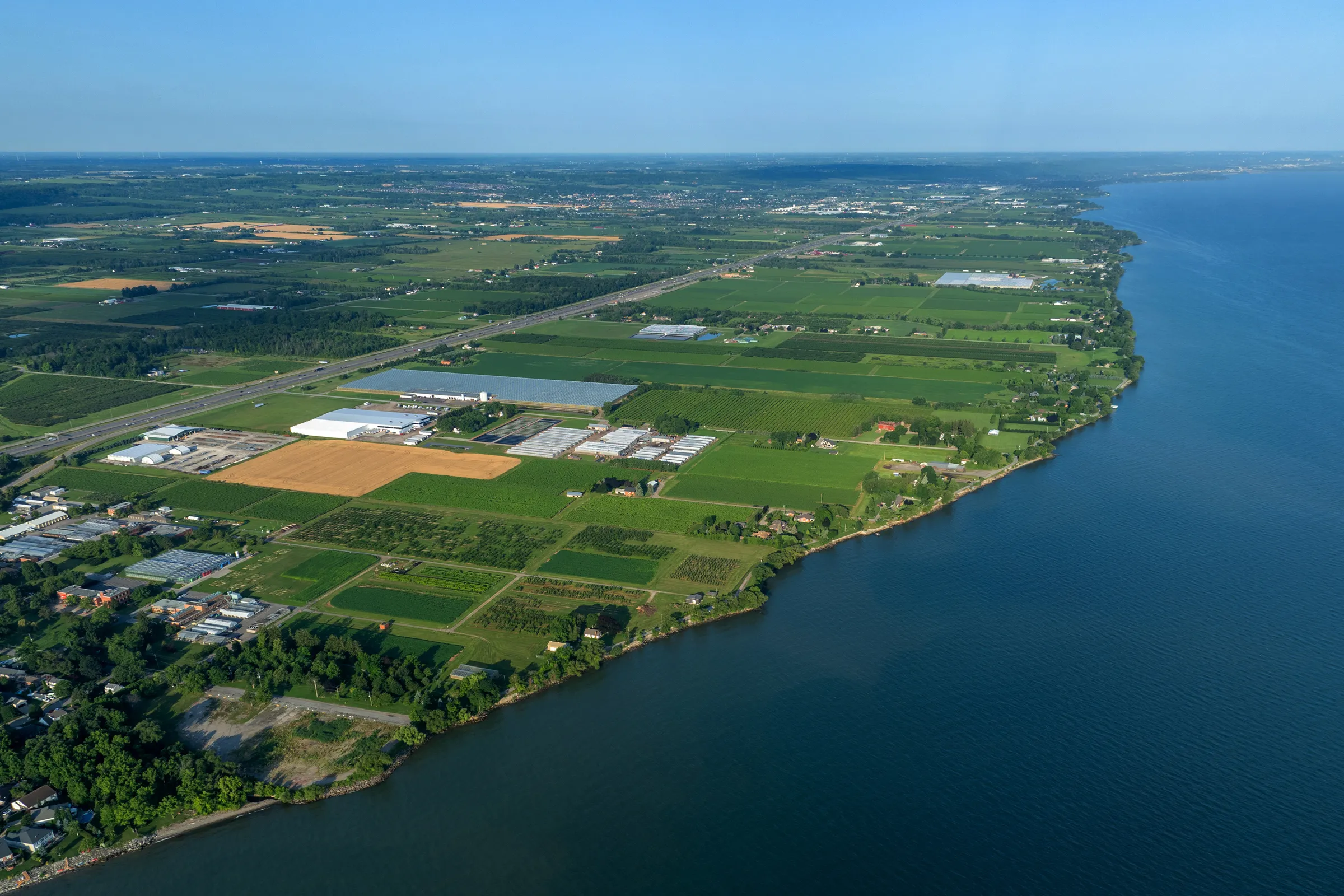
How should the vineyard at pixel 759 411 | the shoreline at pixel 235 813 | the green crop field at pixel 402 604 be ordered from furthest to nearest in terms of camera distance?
the vineyard at pixel 759 411
the green crop field at pixel 402 604
the shoreline at pixel 235 813

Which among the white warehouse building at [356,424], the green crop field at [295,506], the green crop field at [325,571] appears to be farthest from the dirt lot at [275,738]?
the white warehouse building at [356,424]

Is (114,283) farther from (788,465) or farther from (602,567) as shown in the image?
(602,567)

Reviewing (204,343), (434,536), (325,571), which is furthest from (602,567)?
(204,343)

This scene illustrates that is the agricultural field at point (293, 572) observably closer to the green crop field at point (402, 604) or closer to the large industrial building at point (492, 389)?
the green crop field at point (402, 604)

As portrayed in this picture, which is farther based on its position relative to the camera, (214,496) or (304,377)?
(304,377)

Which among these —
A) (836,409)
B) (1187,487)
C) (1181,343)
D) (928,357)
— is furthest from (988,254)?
(1187,487)

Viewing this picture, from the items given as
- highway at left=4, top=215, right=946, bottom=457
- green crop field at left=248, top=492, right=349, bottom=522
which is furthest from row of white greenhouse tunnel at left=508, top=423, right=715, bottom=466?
highway at left=4, top=215, right=946, bottom=457
